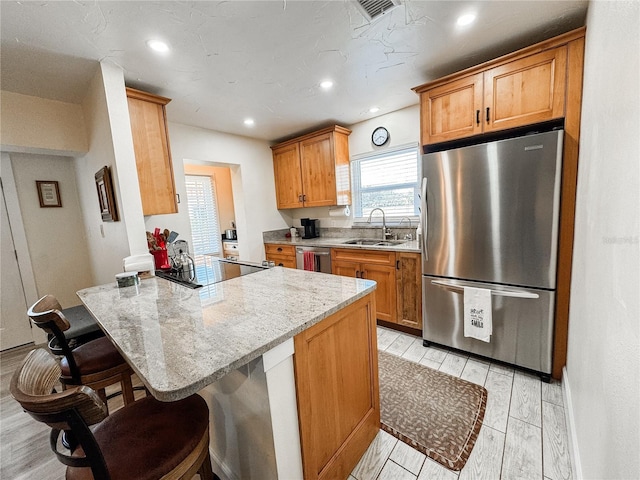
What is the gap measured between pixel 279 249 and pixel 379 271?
1668 mm

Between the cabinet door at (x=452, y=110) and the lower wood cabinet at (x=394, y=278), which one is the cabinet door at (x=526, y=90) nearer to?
the cabinet door at (x=452, y=110)

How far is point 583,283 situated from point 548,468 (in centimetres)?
93

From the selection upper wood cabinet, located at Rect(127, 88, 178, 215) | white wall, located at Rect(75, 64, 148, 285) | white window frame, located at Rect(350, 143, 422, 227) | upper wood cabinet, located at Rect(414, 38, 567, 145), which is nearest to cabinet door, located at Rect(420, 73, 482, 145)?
upper wood cabinet, located at Rect(414, 38, 567, 145)

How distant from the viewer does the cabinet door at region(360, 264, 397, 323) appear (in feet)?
8.74

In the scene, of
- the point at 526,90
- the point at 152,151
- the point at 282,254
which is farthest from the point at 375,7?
the point at 282,254

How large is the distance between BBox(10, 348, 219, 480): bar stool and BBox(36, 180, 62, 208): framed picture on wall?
3.04 m

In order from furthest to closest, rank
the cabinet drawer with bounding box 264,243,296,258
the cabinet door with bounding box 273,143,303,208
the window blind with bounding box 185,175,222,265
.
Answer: the window blind with bounding box 185,175,222,265
the cabinet door with bounding box 273,143,303,208
the cabinet drawer with bounding box 264,243,296,258

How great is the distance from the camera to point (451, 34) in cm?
172

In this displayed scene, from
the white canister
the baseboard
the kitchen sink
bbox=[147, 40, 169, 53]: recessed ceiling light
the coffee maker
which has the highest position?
bbox=[147, 40, 169, 53]: recessed ceiling light

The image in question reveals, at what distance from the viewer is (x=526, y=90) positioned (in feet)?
5.96

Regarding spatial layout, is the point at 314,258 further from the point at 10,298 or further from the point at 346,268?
the point at 10,298

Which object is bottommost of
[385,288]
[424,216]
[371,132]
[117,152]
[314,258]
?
[385,288]

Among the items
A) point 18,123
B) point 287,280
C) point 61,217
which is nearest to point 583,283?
point 287,280

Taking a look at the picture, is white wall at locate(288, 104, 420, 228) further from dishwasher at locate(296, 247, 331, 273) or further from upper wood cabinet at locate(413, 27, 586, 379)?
upper wood cabinet at locate(413, 27, 586, 379)
